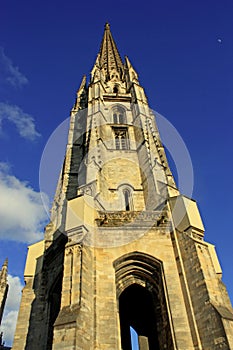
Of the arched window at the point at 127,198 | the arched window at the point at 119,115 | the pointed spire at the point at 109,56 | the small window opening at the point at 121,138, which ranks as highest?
the pointed spire at the point at 109,56

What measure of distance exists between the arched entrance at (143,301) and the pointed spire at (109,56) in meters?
21.5

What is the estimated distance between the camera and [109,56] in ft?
115

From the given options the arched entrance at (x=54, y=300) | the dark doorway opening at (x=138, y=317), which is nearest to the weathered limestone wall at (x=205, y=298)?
the dark doorway opening at (x=138, y=317)

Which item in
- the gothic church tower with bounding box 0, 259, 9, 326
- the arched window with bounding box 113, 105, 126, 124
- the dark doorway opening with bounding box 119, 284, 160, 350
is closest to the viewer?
the dark doorway opening with bounding box 119, 284, 160, 350

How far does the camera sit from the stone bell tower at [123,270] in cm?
872

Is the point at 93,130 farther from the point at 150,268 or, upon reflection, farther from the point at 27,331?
the point at 27,331

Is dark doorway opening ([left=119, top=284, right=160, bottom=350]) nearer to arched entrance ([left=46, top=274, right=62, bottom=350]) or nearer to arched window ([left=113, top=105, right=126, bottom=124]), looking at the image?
arched entrance ([left=46, top=274, right=62, bottom=350])

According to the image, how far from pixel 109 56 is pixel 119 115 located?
15.5 m

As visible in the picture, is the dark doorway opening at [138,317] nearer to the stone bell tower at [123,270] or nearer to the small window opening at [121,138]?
the stone bell tower at [123,270]

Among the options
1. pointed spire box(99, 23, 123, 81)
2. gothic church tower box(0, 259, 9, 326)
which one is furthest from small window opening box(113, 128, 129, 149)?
gothic church tower box(0, 259, 9, 326)

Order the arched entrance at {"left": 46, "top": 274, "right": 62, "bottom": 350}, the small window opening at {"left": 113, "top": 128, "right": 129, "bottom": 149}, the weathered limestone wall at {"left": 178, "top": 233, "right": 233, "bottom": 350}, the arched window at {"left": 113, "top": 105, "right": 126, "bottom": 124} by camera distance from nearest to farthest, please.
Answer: the weathered limestone wall at {"left": 178, "top": 233, "right": 233, "bottom": 350}
the arched entrance at {"left": 46, "top": 274, "right": 62, "bottom": 350}
the small window opening at {"left": 113, "top": 128, "right": 129, "bottom": 149}
the arched window at {"left": 113, "top": 105, "right": 126, "bottom": 124}

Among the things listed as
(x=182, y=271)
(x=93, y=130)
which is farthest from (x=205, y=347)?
(x=93, y=130)

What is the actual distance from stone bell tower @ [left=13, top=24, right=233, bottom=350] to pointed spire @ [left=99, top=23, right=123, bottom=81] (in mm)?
16011

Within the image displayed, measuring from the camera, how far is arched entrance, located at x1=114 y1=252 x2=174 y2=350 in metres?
10.0
